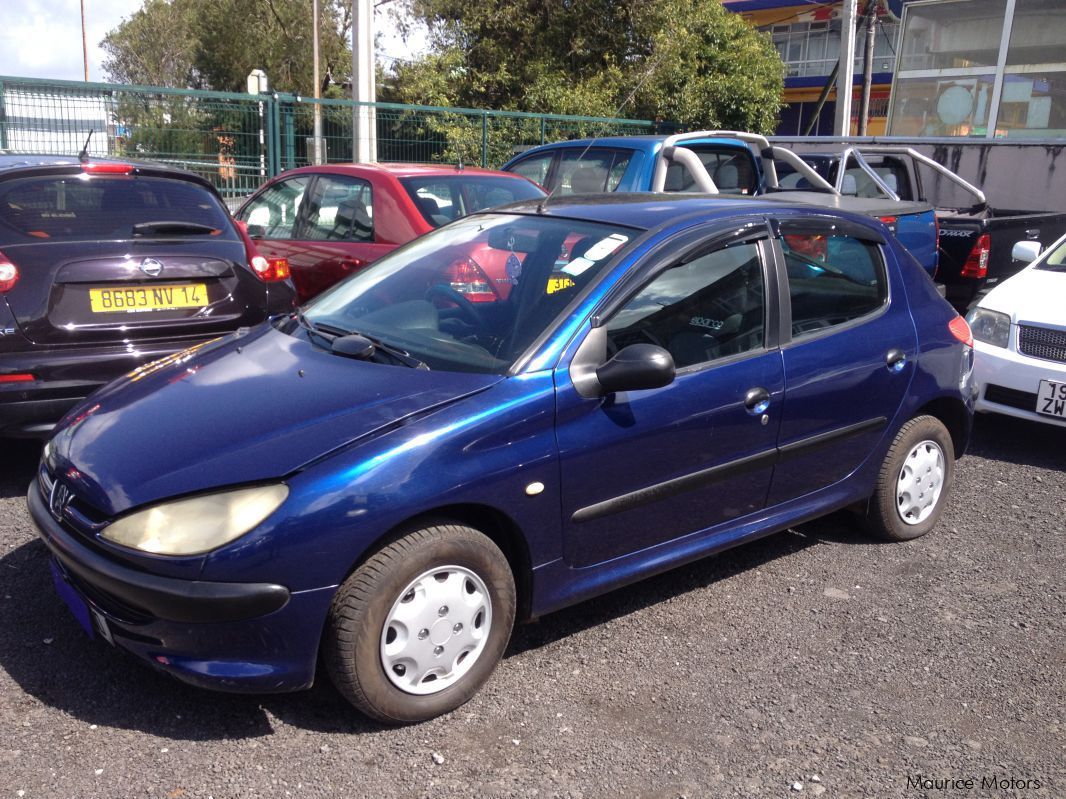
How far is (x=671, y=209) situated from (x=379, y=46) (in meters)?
35.1

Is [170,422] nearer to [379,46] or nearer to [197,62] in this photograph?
[379,46]

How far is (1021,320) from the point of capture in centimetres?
590

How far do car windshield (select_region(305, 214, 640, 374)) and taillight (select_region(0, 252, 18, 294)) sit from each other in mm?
1500

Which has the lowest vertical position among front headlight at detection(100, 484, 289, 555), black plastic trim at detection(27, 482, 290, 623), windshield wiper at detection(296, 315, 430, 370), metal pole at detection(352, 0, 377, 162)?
black plastic trim at detection(27, 482, 290, 623)

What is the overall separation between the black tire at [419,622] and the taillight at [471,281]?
1014 mm

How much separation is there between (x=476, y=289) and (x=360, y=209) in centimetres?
322

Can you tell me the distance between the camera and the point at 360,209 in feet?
21.8

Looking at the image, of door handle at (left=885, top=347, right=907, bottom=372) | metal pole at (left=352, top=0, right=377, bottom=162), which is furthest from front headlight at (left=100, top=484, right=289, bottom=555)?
metal pole at (left=352, top=0, right=377, bottom=162)

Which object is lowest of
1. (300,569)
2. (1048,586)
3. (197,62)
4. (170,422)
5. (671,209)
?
(1048,586)

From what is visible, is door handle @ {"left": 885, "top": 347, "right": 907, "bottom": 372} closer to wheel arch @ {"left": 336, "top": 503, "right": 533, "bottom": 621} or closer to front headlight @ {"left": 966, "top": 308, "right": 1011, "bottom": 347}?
wheel arch @ {"left": 336, "top": 503, "right": 533, "bottom": 621}

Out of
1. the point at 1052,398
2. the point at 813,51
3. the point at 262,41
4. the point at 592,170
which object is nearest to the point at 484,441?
the point at 1052,398

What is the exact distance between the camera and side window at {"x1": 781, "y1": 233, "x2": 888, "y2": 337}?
392 centimetres

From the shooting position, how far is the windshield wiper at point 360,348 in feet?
10.9

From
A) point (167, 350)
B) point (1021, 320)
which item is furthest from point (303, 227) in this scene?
point (1021, 320)
